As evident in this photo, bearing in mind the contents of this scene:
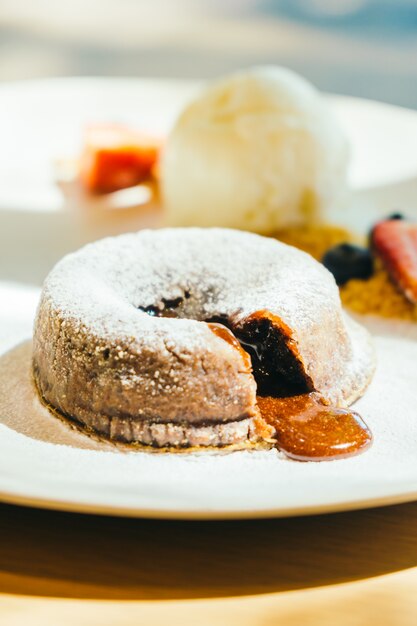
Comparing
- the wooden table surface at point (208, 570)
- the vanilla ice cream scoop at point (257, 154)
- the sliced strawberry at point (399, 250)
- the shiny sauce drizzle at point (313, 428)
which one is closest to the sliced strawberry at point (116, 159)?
the vanilla ice cream scoop at point (257, 154)

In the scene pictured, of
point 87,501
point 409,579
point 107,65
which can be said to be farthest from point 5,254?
point 107,65

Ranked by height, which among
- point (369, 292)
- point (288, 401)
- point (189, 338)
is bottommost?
point (369, 292)

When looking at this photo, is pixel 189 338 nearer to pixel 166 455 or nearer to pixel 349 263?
pixel 166 455

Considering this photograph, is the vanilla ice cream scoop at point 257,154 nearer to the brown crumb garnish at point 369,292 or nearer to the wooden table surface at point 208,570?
the brown crumb garnish at point 369,292

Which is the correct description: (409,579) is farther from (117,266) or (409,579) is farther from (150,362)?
(117,266)

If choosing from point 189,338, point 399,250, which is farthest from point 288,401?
point 399,250

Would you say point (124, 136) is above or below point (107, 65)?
above
